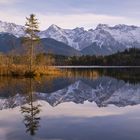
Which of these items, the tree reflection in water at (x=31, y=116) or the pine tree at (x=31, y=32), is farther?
the pine tree at (x=31, y=32)

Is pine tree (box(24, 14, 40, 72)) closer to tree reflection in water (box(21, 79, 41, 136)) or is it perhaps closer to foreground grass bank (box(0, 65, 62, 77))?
foreground grass bank (box(0, 65, 62, 77))

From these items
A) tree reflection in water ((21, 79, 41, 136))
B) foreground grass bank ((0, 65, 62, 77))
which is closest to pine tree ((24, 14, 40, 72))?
foreground grass bank ((0, 65, 62, 77))

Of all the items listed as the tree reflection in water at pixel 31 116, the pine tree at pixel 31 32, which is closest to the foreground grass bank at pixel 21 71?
the pine tree at pixel 31 32

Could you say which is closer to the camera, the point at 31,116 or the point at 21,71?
the point at 31,116

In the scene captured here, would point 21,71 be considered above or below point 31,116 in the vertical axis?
below

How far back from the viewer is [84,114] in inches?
1111

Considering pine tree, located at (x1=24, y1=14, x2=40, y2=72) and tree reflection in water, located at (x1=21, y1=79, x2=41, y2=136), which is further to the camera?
pine tree, located at (x1=24, y1=14, x2=40, y2=72)

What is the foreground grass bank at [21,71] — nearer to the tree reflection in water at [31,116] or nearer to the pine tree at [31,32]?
the pine tree at [31,32]

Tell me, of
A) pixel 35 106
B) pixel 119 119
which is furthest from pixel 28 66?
pixel 119 119

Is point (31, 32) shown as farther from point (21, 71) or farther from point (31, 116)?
point (31, 116)

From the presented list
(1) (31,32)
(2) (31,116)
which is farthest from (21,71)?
(2) (31,116)

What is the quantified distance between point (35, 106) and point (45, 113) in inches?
166

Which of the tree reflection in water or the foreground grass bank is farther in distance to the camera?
the foreground grass bank

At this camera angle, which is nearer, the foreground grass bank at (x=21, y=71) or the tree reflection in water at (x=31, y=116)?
the tree reflection in water at (x=31, y=116)
